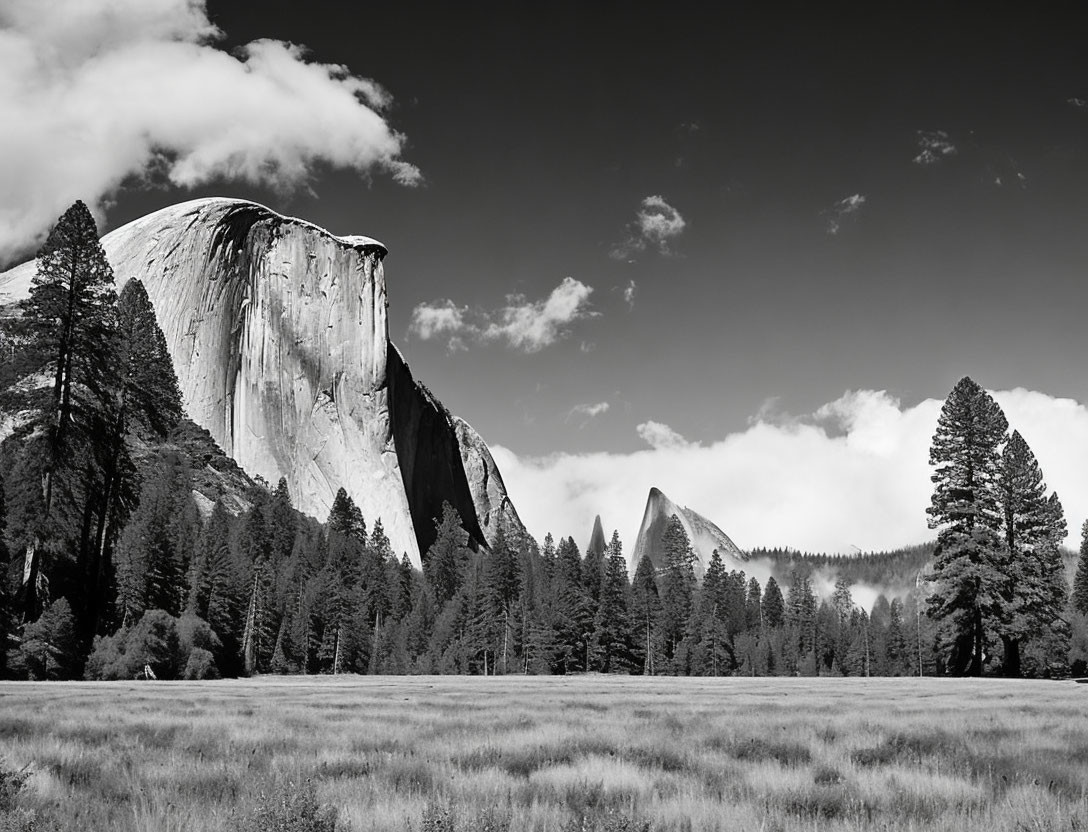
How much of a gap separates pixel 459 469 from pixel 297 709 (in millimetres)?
175170

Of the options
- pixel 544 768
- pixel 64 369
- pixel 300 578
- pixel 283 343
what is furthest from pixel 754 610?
pixel 544 768

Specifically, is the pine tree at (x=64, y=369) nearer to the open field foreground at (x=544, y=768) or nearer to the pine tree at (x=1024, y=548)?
the open field foreground at (x=544, y=768)

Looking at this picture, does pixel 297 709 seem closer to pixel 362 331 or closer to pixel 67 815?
pixel 67 815

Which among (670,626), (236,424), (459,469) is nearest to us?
(670,626)

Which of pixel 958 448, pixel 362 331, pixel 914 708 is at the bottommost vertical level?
pixel 914 708

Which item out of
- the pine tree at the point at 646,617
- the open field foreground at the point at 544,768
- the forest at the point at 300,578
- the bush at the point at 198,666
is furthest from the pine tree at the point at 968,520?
the pine tree at the point at 646,617

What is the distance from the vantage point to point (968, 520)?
4134 cm

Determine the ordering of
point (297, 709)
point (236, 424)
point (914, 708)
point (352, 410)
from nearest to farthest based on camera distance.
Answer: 1. point (297, 709)
2. point (914, 708)
3. point (236, 424)
4. point (352, 410)

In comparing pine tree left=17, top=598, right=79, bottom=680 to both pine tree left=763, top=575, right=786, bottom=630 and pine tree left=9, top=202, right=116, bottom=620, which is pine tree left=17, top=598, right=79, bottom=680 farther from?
pine tree left=763, top=575, right=786, bottom=630

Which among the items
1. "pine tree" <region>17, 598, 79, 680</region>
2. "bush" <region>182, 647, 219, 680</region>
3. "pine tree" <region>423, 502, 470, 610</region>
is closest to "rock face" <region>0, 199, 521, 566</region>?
"pine tree" <region>423, 502, 470, 610</region>

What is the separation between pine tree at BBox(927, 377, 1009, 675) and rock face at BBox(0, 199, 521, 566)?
10767cm

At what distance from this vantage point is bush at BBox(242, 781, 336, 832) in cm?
493

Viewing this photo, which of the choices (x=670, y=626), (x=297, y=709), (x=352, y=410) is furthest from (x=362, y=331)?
(x=297, y=709)

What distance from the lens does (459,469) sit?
18988 centimetres
